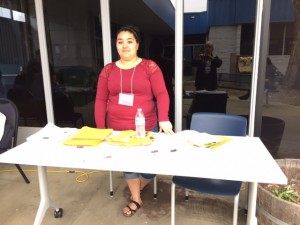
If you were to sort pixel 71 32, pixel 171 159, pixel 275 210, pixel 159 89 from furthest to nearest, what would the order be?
pixel 71 32, pixel 159 89, pixel 275 210, pixel 171 159

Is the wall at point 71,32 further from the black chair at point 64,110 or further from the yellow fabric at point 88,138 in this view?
the yellow fabric at point 88,138

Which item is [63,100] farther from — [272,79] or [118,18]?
[272,79]

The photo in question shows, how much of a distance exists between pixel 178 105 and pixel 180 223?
124 centimetres

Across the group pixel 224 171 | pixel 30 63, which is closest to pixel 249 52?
pixel 224 171

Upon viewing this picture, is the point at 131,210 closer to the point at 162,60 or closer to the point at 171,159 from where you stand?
the point at 171,159

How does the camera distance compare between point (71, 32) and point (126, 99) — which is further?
point (71, 32)

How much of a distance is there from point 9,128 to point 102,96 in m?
A: 1.21

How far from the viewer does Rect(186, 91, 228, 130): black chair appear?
2.79 meters

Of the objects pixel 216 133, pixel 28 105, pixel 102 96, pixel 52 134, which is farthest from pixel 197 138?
pixel 28 105

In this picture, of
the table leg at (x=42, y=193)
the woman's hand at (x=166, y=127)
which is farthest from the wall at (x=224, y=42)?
the table leg at (x=42, y=193)

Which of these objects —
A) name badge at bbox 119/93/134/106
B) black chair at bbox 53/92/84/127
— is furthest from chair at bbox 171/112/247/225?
black chair at bbox 53/92/84/127

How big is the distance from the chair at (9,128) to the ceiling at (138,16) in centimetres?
143

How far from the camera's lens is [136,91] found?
6.42 ft

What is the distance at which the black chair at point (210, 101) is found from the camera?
2791 mm
